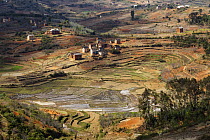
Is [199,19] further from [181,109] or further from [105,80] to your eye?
[181,109]

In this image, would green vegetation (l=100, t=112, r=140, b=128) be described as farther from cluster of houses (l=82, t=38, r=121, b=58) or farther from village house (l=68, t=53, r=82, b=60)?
cluster of houses (l=82, t=38, r=121, b=58)

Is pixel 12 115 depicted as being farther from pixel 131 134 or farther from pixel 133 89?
pixel 133 89

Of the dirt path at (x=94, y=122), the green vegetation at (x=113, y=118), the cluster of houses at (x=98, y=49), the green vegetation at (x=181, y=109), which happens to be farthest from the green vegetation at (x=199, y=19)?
the dirt path at (x=94, y=122)

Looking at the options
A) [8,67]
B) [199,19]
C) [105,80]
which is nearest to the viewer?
[105,80]

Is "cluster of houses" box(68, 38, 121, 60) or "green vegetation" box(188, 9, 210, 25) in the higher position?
"green vegetation" box(188, 9, 210, 25)

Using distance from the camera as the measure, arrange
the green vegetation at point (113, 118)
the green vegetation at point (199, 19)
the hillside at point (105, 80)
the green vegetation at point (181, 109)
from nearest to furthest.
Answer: the green vegetation at point (181, 109) < the hillside at point (105, 80) < the green vegetation at point (113, 118) < the green vegetation at point (199, 19)

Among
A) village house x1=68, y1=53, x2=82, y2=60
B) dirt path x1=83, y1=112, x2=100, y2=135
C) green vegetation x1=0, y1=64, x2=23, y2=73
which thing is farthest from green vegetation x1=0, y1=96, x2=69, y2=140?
village house x1=68, y1=53, x2=82, y2=60

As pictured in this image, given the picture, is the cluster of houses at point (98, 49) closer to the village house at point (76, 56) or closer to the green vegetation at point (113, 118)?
the village house at point (76, 56)

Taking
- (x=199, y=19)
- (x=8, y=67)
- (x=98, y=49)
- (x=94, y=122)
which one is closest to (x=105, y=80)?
(x=94, y=122)

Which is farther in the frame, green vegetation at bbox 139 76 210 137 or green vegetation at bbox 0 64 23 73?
green vegetation at bbox 0 64 23 73

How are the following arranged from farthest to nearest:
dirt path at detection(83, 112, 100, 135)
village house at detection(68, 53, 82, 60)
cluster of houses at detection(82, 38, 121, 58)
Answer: cluster of houses at detection(82, 38, 121, 58)
village house at detection(68, 53, 82, 60)
dirt path at detection(83, 112, 100, 135)

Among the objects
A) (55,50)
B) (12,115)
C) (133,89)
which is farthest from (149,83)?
(55,50)

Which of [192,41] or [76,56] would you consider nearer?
[76,56]
